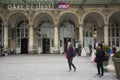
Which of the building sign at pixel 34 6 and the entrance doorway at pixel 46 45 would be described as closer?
the building sign at pixel 34 6

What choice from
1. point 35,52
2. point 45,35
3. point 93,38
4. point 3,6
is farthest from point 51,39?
point 3,6

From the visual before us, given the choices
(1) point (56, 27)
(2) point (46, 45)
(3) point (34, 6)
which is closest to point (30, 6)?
(3) point (34, 6)

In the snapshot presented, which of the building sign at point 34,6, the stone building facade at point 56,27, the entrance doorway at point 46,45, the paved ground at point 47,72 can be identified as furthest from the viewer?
the entrance doorway at point 46,45

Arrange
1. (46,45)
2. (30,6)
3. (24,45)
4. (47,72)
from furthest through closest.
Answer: (24,45) < (46,45) < (30,6) < (47,72)

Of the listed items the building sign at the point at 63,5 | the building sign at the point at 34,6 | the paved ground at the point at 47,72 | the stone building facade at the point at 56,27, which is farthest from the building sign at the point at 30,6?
the paved ground at the point at 47,72

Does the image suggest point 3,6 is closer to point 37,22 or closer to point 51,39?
point 37,22

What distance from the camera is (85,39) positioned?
46281mm

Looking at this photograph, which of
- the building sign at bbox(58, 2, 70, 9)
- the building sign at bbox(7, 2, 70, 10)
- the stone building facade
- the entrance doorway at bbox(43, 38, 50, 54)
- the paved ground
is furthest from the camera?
the entrance doorway at bbox(43, 38, 50, 54)

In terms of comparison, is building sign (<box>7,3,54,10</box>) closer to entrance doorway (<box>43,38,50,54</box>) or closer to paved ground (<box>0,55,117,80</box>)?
entrance doorway (<box>43,38,50,54</box>)

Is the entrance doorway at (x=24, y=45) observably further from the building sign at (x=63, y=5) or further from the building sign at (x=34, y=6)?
the building sign at (x=63, y=5)

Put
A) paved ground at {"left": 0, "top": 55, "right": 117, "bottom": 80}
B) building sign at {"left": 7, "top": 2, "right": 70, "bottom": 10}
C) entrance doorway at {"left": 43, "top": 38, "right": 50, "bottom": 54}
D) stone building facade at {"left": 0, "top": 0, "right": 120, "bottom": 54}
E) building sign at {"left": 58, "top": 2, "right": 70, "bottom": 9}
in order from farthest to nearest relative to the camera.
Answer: entrance doorway at {"left": 43, "top": 38, "right": 50, "bottom": 54} < stone building facade at {"left": 0, "top": 0, "right": 120, "bottom": 54} < building sign at {"left": 7, "top": 2, "right": 70, "bottom": 10} < building sign at {"left": 58, "top": 2, "right": 70, "bottom": 9} < paved ground at {"left": 0, "top": 55, "right": 117, "bottom": 80}

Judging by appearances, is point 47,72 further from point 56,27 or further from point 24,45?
point 24,45

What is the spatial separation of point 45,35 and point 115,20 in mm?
12764

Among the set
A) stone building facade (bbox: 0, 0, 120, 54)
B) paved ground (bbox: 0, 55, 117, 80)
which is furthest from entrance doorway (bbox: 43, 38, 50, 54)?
paved ground (bbox: 0, 55, 117, 80)
